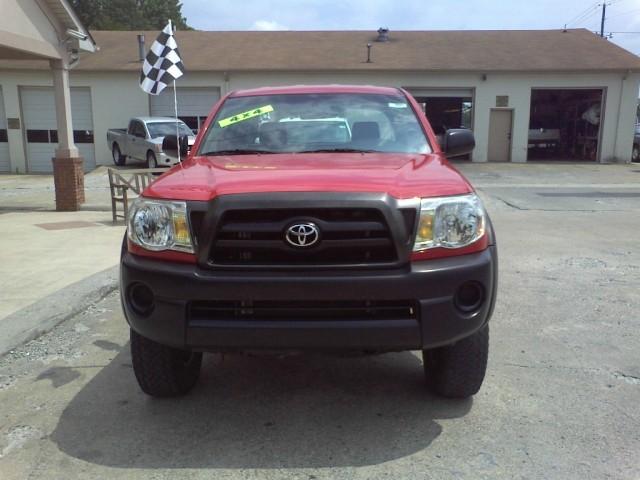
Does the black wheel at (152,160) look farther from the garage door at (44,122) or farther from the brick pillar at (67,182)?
the brick pillar at (67,182)

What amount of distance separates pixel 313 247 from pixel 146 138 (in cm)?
1767

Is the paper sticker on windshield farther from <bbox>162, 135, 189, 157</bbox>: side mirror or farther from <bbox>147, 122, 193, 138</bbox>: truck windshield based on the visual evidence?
<bbox>147, 122, 193, 138</bbox>: truck windshield

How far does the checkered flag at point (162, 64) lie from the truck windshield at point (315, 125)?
6.53 metres

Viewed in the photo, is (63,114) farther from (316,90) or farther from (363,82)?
(363,82)

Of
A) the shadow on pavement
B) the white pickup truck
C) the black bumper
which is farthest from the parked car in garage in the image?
the black bumper

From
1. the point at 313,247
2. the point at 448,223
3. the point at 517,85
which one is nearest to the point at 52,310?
the point at 313,247

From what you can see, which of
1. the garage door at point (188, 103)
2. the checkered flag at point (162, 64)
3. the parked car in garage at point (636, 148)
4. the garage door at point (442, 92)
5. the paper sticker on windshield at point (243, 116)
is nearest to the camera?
the paper sticker on windshield at point (243, 116)

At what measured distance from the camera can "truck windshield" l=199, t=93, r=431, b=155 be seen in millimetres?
3820

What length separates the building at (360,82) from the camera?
2236cm

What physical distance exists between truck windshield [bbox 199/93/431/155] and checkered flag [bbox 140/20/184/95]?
21.4ft

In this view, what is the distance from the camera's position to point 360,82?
22656 mm

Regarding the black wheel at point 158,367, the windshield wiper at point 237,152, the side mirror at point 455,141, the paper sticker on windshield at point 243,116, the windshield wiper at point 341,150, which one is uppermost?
the paper sticker on windshield at point 243,116

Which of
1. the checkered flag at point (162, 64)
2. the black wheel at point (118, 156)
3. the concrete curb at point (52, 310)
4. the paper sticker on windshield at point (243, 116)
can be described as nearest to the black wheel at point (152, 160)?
the black wheel at point (118, 156)

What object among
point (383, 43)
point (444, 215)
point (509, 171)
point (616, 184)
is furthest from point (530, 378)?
point (383, 43)
